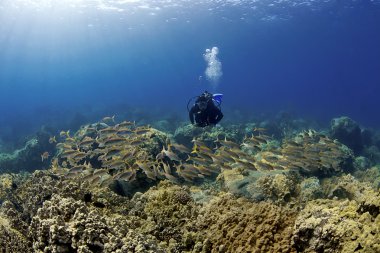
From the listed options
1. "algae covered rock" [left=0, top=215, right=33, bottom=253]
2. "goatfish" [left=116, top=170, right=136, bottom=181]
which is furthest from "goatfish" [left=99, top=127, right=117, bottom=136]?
"algae covered rock" [left=0, top=215, right=33, bottom=253]

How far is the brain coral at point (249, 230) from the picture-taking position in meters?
4.11

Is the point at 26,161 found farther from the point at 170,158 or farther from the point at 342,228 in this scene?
the point at 342,228

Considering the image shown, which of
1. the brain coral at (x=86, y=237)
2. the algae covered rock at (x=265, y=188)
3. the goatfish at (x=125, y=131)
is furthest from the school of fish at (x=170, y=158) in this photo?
the brain coral at (x=86, y=237)

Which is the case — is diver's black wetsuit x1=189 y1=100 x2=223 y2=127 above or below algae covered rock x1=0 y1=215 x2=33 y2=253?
above

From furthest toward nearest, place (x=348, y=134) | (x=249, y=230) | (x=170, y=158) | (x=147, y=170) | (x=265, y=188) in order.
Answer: (x=348, y=134) → (x=170, y=158) → (x=147, y=170) → (x=265, y=188) → (x=249, y=230)

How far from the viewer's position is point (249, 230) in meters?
4.43

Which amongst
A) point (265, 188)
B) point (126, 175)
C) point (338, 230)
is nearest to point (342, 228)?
point (338, 230)

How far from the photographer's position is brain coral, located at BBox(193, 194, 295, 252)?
4.11 metres

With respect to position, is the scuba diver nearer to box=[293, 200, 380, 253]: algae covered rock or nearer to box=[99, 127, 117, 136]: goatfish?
box=[99, 127, 117, 136]: goatfish

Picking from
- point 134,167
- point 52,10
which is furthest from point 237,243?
point 52,10

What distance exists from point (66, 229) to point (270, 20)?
5451 centimetres

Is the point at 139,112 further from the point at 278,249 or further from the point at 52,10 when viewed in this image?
the point at 278,249

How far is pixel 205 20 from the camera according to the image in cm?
5284

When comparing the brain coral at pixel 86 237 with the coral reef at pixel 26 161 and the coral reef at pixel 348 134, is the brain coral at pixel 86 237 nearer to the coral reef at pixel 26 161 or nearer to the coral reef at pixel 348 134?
the coral reef at pixel 26 161
